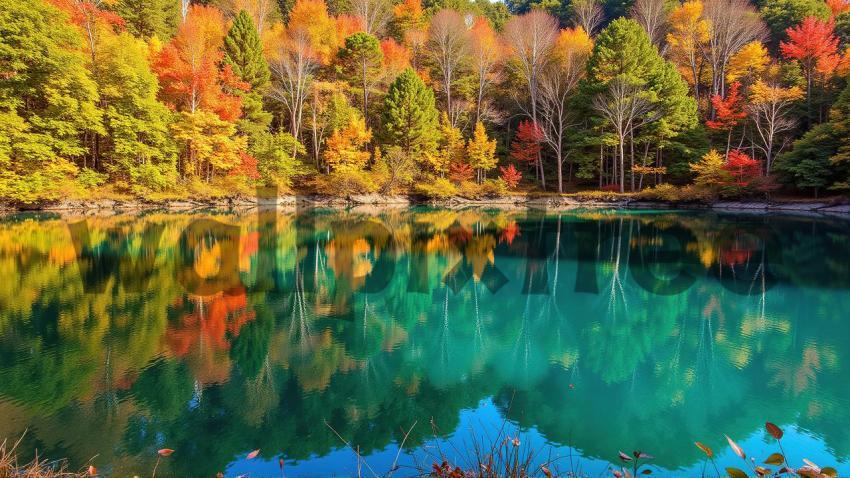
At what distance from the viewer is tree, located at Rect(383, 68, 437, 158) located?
111 feet

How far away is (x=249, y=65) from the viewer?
32375mm

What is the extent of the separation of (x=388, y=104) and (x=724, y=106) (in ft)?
72.1

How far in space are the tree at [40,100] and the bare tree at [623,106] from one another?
29446mm


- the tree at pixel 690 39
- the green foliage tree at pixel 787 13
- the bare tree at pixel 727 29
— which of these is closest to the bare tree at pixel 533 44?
the tree at pixel 690 39

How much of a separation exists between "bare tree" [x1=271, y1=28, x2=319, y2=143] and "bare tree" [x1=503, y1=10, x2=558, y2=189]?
1486cm

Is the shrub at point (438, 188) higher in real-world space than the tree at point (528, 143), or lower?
lower

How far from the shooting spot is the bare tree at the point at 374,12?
44531mm

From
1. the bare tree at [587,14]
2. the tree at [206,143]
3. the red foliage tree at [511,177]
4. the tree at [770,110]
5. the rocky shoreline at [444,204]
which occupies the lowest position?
the rocky shoreline at [444,204]

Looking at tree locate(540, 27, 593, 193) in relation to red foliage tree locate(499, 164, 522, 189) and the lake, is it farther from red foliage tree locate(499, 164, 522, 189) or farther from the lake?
the lake

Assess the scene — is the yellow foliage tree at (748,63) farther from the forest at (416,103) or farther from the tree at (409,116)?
the tree at (409,116)

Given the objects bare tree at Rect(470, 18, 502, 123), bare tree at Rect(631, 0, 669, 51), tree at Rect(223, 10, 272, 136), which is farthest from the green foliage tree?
tree at Rect(223, 10, 272, 136)

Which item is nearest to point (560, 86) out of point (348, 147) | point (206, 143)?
Result: point (348, 147)

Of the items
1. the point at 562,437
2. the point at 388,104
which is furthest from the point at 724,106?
the point at 562,437

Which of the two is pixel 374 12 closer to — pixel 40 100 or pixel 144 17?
pixel 144 17
